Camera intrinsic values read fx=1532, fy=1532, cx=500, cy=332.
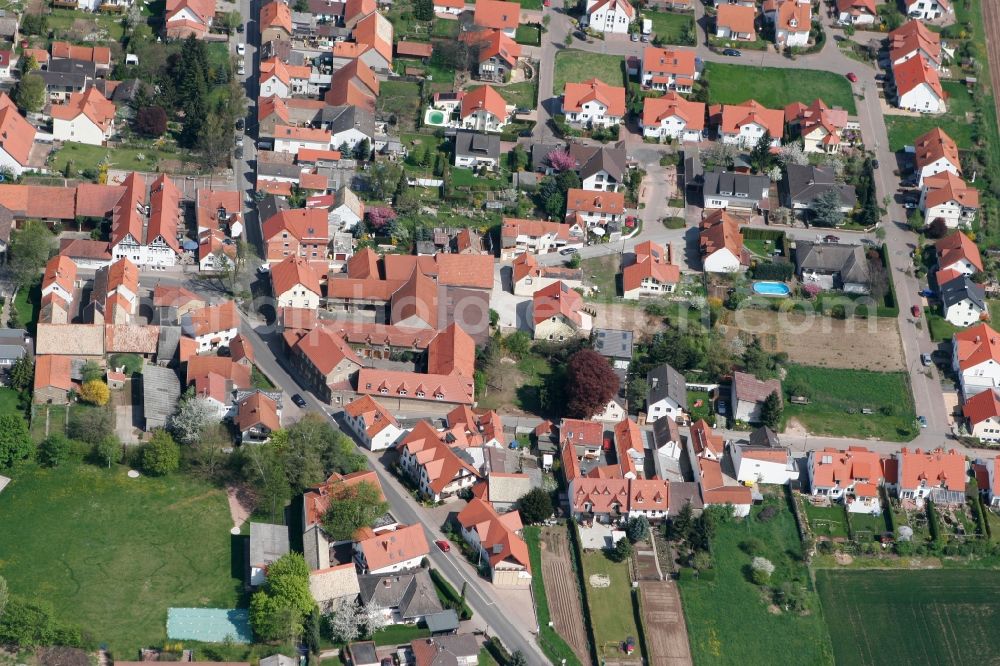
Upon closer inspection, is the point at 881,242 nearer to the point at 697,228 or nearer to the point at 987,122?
the point at 697,228

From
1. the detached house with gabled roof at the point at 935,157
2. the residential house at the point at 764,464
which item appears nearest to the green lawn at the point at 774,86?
the detached house with gabled roof at the point at 935,157

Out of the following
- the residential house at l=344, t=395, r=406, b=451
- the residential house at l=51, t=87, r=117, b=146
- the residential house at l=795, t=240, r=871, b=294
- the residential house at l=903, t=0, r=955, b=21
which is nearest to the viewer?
the residential house at l=344, t=395, r=406, b=451

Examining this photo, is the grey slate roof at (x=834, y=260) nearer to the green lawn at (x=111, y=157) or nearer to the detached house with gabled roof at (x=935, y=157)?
the detached house with gabled roof at (x=935, y=157)

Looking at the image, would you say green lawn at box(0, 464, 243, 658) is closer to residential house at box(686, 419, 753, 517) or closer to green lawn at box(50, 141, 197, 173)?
residential house at box(686, 419, 753, 517)

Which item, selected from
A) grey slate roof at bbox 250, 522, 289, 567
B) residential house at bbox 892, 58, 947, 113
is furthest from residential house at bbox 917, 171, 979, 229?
grey slate roof at bbox 250, 522, 289, 567

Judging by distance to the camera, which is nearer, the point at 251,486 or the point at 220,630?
the point at 220,630

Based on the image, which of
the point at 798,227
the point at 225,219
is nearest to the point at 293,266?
the point at 225,219
